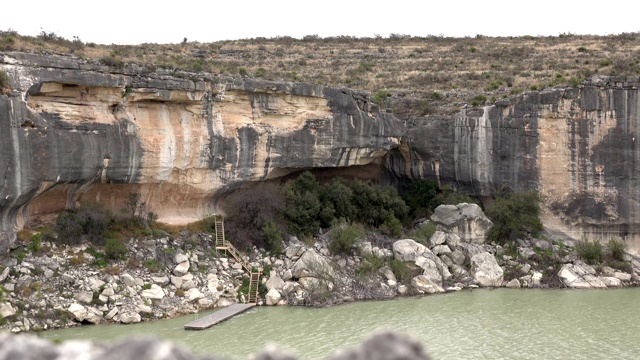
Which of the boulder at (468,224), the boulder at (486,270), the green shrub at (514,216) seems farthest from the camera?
the boulder at (468,224)

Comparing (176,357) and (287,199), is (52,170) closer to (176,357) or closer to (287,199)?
(287,199)

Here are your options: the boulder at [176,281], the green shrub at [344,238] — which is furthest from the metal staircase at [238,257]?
the green shrub at [344,238]

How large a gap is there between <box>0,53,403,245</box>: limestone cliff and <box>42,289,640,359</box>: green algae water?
5.11 meters

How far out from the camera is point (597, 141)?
27.8m

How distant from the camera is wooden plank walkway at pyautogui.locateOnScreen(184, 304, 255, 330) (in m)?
18.9

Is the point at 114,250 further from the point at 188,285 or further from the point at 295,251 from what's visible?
the point at 295,251

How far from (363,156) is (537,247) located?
7.37 meters

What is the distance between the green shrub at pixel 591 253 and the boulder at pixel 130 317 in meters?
15.9

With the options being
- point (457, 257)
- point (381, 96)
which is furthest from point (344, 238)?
point (381, 96)

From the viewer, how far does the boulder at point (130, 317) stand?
19.3 m

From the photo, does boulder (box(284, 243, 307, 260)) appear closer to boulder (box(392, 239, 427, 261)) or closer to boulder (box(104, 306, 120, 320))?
boulder (box(392, 239, 427, 261))

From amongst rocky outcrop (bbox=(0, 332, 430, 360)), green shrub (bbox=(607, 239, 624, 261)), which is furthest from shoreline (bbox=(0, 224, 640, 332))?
rocky outcrop (bbox=(0, 332, 430, 360))

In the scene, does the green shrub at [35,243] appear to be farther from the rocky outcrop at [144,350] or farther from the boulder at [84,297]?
the rocky outcrop at [144,350]

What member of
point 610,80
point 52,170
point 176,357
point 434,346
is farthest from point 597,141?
point 176,357
